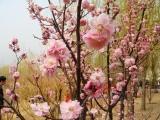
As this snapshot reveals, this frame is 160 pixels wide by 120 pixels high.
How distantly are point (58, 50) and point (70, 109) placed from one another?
0.28 meters

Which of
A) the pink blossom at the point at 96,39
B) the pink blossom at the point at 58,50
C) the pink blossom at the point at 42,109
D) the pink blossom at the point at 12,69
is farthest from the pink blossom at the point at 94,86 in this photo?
the pink blossom at the point at 12,69

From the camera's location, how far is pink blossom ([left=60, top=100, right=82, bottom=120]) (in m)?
1.98

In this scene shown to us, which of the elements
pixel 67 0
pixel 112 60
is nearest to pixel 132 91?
pixel 112 60

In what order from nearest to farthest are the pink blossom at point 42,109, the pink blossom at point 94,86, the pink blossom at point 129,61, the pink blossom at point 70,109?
the pink blossom at point 94,86
the pink blossom at point 70,109
the pink blossom at point 42,109
the pink blossom at point 129,61

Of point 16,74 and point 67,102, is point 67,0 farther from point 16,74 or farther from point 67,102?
point 16,74

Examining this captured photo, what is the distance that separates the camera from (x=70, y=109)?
1.98 m

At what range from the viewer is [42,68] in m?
2.18

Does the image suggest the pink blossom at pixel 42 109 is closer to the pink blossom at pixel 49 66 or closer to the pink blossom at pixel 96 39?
the pink blossom at pixel 49 66

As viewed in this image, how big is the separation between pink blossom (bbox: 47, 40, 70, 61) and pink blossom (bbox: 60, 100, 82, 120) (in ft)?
0.72

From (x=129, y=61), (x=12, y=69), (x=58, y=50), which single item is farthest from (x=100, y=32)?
(x=12, y=69)

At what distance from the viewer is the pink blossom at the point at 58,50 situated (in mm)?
2055

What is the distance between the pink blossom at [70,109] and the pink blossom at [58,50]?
22 cm

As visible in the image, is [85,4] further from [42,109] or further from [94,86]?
[94,86]

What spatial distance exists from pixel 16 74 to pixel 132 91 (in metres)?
2.26
